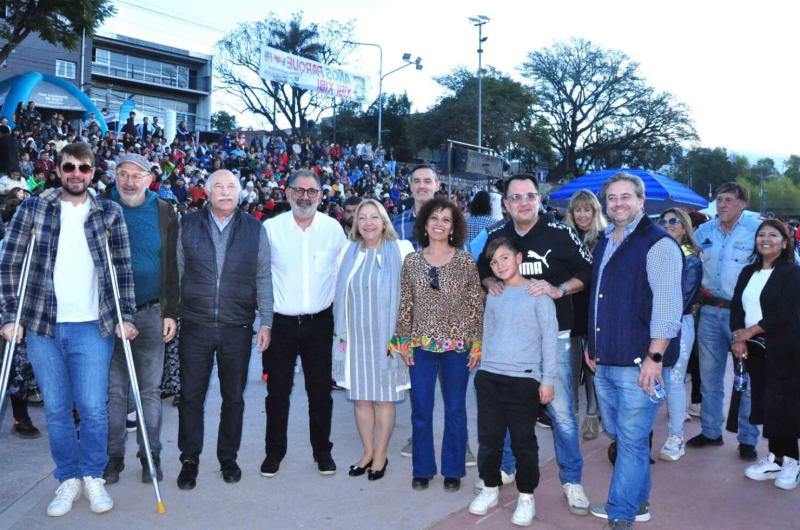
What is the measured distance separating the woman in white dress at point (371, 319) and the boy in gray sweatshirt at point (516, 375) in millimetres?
722

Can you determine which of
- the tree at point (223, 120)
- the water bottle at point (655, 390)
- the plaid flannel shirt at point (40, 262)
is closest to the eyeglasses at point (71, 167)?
the plaid flannel shirt at point (40, 262)

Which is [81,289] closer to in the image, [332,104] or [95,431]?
[95,431]

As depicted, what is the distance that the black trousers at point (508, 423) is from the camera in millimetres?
3746

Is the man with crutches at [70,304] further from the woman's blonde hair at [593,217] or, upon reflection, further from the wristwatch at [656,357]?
the woman's blonde hair at [593,217]

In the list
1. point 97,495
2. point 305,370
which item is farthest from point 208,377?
point 97,495

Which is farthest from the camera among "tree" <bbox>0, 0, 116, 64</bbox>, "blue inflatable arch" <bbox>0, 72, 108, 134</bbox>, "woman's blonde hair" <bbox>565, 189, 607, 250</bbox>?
"blue inflatable arch" <bbox>0, 72, 108, 134</bbox>

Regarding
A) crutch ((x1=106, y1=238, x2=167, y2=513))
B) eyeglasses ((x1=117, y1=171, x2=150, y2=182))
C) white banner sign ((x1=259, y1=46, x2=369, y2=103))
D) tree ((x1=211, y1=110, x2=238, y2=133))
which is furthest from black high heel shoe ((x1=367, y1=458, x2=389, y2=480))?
tree ((x1=211, y1=110, x2=238, y2=133))

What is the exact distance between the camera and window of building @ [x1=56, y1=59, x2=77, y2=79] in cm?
3769

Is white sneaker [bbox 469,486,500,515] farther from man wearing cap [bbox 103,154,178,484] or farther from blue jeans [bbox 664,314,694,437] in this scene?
man wearing cap [bbox 103,154,178,484]

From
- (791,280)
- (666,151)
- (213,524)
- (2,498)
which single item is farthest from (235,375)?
(666,151)

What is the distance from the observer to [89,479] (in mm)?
3893

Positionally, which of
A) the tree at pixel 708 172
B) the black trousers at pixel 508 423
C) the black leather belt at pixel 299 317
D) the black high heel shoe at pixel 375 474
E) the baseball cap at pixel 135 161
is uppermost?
the tree at pixel 708 172

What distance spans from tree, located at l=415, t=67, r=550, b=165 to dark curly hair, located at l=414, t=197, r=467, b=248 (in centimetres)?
3987

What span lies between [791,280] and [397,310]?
2.53 m
